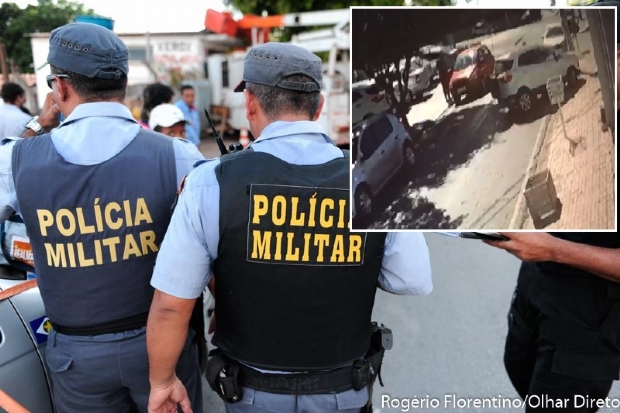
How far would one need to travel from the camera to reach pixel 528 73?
34.6 inches

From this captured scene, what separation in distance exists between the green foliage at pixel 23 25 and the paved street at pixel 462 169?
26806mm

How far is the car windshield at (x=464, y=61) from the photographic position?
874 millimetres

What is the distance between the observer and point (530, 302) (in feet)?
6.56

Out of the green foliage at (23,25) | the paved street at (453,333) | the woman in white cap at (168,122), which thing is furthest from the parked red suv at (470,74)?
the green foliage at (23,25)

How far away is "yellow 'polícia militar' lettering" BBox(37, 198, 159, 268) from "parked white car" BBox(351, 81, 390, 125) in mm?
934

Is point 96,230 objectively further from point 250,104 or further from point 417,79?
point 417,79

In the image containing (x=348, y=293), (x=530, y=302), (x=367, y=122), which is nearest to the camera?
(x=367, y=122)

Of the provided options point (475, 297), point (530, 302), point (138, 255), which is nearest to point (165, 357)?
point (138, 255)

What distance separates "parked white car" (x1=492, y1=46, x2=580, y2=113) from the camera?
2.88 ft

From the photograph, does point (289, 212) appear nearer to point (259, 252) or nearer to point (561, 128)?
point (259, 252)

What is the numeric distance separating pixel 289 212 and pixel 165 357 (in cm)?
56

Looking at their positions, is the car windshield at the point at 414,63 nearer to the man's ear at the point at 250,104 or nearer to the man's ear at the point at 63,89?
the man's ear at the point at 250,104

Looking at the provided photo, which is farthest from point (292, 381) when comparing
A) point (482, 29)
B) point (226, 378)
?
point (482, 29)

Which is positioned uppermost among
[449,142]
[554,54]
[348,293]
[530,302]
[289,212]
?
[554,54]
